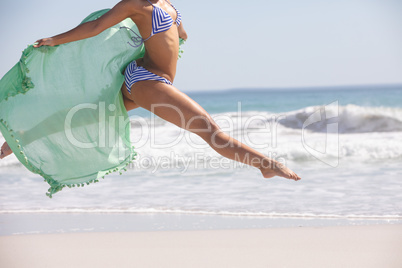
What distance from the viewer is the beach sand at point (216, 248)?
3.89 metres

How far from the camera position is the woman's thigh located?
130 inches

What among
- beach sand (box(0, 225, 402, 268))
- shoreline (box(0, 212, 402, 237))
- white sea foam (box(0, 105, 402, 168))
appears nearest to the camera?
beach sand (box(0, 225, 402, 268))

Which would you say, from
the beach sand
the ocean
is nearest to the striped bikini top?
the beach sand

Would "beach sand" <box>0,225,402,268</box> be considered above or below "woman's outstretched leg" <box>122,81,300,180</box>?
below

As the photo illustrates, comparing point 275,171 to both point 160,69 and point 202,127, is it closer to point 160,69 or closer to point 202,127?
point 202,127

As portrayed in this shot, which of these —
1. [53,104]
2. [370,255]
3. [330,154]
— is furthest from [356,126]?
[53,104]

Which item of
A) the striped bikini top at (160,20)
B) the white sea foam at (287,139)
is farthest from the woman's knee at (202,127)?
the white sea foam at (287,139)

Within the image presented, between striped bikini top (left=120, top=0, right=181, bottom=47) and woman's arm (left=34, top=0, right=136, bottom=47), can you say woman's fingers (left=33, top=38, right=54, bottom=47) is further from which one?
striped bikini top (left=120, top=0, right=181, bottom=47)

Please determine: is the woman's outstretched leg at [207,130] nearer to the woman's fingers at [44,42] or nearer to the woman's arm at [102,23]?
the woman's arm at [102,23]

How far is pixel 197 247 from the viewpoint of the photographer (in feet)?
14.1

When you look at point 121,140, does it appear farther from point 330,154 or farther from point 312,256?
point 330,154

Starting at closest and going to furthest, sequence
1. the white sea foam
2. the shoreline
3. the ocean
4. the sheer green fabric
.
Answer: the sheer green fabric → the shoreline → the ocean → the white sea foam

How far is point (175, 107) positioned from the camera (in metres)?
3.32

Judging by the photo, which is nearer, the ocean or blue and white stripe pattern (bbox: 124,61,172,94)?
blue and white stripe pattern (bbox: 124,61,172,94)
